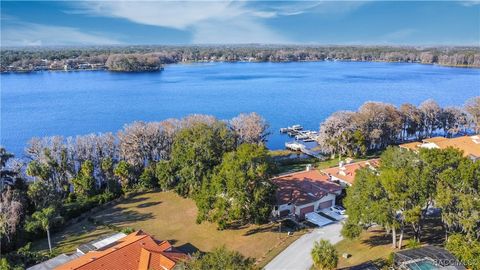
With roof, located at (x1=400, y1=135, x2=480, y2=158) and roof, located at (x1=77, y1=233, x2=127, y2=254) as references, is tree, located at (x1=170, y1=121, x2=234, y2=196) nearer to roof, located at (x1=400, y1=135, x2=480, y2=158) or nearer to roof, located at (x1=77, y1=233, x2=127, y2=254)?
roof, located at (x1=77, y1=233, x2=127, y2=254)

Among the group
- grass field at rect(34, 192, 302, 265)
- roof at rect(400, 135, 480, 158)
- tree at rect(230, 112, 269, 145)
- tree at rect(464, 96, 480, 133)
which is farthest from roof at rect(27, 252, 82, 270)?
tree at rect(464, 96, 480, 133)

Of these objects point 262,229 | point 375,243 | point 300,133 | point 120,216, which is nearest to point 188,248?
point 262,229

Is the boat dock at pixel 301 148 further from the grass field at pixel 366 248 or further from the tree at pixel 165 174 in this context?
the grass field at pixel 366 248

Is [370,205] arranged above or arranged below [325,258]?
above

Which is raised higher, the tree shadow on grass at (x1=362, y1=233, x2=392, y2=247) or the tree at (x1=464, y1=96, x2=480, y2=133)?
the tree at (x1=464, y1=96, x2=480, y2=133)

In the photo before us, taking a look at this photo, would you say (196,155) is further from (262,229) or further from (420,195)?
(420,195)

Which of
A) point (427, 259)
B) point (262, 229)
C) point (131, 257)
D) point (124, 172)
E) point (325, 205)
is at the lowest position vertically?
point (262, 229)

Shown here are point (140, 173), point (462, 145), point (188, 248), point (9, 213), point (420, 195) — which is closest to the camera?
point (420, 195)
